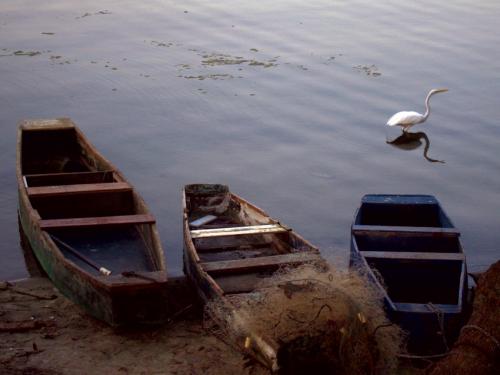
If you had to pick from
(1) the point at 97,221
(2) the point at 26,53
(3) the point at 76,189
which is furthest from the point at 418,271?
(2) the point at 26,53

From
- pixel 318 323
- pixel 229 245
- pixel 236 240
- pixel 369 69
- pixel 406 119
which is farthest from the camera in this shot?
pixel 369 69

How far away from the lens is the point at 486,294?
299 inches

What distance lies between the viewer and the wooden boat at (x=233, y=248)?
32.4 ft

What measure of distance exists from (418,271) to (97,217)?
15.1 feet

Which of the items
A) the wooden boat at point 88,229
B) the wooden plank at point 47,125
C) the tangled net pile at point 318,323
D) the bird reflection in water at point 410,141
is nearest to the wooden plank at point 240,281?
the tangled net pile at point 318,323

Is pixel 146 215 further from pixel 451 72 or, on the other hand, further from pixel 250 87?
pixel 451 72

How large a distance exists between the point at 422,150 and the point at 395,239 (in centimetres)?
731

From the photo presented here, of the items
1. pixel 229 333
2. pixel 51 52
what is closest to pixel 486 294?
pixel 229 333

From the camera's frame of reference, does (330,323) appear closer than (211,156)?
Yes

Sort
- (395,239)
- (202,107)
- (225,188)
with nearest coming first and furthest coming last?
(395,239), (225,188), (202,107)

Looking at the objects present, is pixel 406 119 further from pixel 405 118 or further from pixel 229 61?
pixel 229 61

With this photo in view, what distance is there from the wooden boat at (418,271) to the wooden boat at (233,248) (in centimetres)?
86

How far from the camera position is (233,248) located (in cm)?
1185

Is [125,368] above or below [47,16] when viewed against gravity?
below
